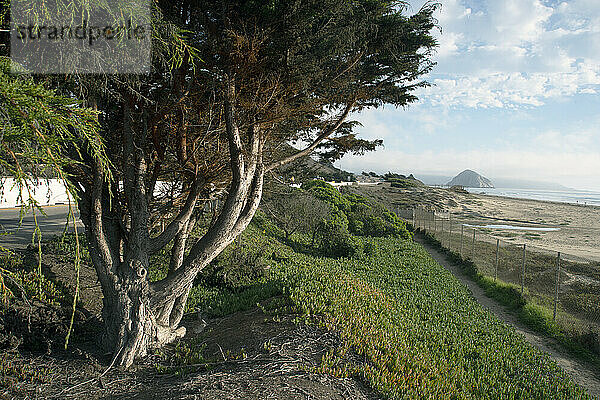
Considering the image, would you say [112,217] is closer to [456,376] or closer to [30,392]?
[30,392]

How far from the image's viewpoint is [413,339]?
20.8 ft

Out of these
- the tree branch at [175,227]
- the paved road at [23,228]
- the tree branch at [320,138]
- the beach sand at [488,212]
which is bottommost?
the beach sand at [488,212]

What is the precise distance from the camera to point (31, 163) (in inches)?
88.6

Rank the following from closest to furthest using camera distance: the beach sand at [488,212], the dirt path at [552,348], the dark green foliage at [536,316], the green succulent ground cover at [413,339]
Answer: the green succulent ground cover at [413,339] → the dirt path at [552,348] → the dark green foliage at [536,316] → the beach sand at [488,212]

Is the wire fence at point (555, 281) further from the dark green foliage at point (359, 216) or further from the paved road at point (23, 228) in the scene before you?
the paved road at point (23, 228)

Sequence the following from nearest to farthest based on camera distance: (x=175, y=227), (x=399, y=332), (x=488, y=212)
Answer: (x=175, y=227), (x=399, y=332), (x=488, y=212)

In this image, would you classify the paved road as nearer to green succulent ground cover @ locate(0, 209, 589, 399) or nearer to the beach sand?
green succulent ground cover @ locate(0, 209, 589, 399)

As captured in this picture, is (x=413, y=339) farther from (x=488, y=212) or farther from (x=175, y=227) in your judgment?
(x=488, y=212)

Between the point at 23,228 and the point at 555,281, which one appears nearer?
the point at 555,281

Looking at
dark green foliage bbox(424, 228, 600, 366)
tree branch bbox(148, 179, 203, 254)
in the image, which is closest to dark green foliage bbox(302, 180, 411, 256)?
dark green foliage bbox(424, 228, 600, 366)

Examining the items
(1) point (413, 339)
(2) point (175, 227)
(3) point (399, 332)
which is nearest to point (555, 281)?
(1) point (413, 339)

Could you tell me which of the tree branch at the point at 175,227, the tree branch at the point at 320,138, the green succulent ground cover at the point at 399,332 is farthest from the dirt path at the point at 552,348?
the tree branch at the point at 175,227

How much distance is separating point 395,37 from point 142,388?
642cm

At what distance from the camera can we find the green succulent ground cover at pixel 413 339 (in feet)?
15.8
